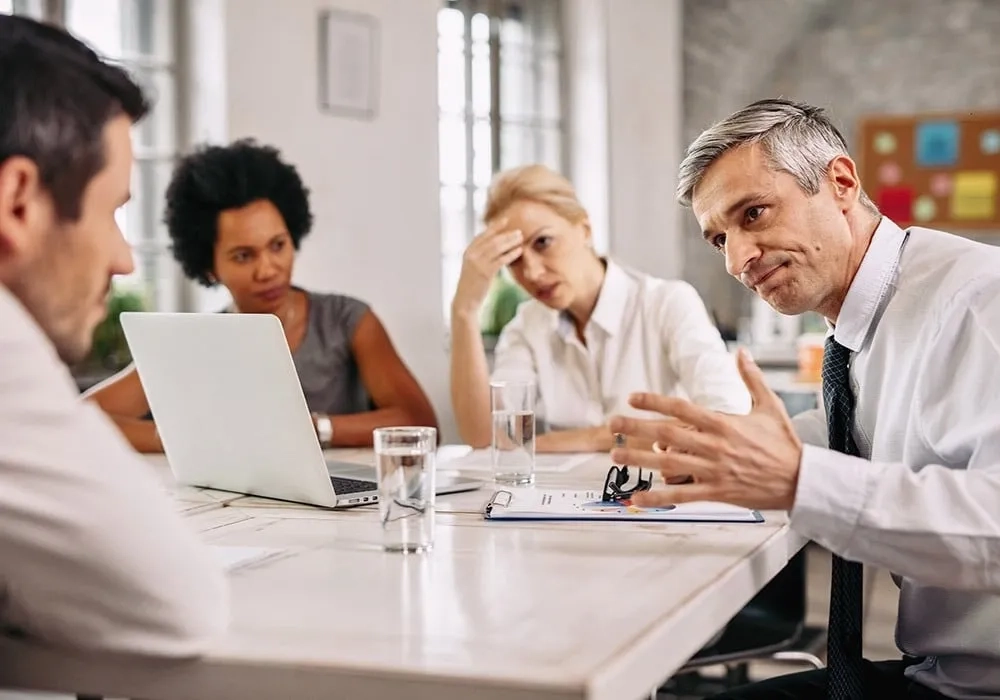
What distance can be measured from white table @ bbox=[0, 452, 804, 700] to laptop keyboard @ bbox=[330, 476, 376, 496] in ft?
0.71

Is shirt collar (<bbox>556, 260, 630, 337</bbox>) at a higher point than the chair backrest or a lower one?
higher

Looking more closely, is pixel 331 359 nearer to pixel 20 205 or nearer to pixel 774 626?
pixel 774 626

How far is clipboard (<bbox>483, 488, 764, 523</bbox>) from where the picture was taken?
58.8 inches

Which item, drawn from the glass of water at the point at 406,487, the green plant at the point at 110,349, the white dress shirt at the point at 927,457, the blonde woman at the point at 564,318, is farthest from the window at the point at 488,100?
the glass of water at the point at 406,487

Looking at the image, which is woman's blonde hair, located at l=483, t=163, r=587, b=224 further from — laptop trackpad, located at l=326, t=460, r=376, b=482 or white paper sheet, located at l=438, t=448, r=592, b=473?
laptop trackpad, located at l=326, t=460, r=376, b=482

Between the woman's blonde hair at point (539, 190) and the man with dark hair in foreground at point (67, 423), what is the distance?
70.8 inches

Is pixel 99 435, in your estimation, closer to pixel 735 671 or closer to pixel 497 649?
pixel 497 649

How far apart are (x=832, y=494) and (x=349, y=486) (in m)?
0.76

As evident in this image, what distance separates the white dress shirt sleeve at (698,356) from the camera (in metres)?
2.40

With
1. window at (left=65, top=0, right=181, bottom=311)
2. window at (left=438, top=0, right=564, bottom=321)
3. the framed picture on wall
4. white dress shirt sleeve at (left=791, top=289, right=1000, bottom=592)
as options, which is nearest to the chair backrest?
white dress shirt sleeve at (left=791, top=289, right=1000, bottom=592)

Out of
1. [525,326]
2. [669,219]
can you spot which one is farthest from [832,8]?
[525,326]

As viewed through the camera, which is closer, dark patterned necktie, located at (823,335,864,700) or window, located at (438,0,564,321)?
dark patterned necktie, located at (823,335,864,700)

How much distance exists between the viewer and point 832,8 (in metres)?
7.21

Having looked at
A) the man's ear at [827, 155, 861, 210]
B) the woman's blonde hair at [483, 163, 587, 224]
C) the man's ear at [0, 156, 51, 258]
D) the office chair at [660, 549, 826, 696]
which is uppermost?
the woman's blonde hair at [483, 163, 587, 224]
